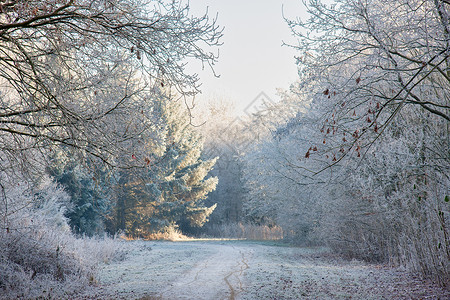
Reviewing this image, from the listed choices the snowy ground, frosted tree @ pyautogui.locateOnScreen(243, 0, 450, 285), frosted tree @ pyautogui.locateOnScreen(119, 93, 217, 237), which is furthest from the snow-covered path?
frosted tree @ pyautogui.locateOnScreen(119, 93, 217, 237)

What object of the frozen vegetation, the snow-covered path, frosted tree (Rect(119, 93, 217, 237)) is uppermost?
frosted tree (Rect(119, 93, 217, 237))

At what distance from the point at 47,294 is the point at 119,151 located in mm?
3934

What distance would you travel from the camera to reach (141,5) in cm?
636

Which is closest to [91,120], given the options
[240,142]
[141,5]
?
[141,5]

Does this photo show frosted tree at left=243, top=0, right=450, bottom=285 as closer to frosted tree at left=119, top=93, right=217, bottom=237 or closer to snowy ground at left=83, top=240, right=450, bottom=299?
snowy ground at left=83, top=240, right=450, bottom=299

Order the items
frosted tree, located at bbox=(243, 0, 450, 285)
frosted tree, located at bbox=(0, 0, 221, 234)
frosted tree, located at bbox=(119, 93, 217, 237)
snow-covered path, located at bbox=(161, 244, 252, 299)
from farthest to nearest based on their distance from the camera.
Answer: frosted tree, located at bbox=(119, 93, 217, 237), snow-covered path, located at bbox=(161, 244, 252, 299), frosted tree, located at bbox=(243, 0, 450, 285), frosted tree, located at bbox=(0, 0, 221, 234)

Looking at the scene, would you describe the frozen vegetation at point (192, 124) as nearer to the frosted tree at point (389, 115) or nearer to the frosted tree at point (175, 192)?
the frosted tree at point (389, 115)

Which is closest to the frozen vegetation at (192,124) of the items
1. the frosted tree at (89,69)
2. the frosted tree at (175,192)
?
the frosted tree at (89,69)

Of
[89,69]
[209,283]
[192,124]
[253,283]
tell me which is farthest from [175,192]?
[192,124]

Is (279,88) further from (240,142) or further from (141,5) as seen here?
(141,5)

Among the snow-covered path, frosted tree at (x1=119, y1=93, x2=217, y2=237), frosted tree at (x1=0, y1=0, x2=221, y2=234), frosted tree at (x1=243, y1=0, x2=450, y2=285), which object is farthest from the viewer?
frosted tree at (x1=119, y1=93, x2=217, y2=237)

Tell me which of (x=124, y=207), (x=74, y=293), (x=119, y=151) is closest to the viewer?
(x=119, y=151)

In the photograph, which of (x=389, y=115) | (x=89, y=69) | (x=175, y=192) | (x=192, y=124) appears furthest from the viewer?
(x=175, y=192)

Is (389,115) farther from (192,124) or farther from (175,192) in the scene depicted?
(175,192)
